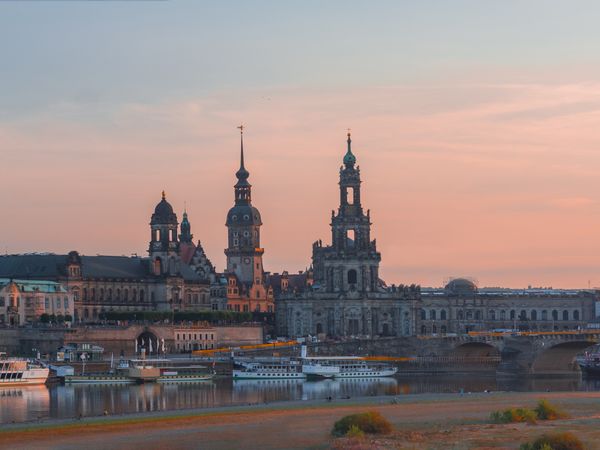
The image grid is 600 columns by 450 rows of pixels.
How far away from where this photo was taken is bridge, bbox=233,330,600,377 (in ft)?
542

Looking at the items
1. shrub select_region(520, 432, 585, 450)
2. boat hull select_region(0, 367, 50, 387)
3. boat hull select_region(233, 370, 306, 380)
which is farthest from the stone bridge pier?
shrub select_region(520, 432, 585, 450)

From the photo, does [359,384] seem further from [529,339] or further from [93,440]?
[93,440]

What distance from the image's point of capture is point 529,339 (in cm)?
16812

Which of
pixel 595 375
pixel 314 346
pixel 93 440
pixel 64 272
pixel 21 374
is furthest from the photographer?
pixel 64 272

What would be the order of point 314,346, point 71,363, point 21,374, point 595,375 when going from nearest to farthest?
point 21,374 → point 71,363 → point 595,375 → point 314,346

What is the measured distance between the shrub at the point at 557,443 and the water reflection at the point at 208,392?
119 feet

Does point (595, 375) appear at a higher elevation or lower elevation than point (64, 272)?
Answer: lower

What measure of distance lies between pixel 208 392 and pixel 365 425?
46262 millimetres

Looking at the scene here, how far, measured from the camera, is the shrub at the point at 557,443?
74.4 m

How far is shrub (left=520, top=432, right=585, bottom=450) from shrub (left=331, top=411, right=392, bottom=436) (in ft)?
36.9

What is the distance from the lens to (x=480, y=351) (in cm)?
17838

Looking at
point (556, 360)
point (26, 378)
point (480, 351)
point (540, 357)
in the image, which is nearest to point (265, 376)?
point (26, 378)

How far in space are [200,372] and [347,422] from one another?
Answer: 71.4m

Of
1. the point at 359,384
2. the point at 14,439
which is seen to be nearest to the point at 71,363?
the point at 359,384
